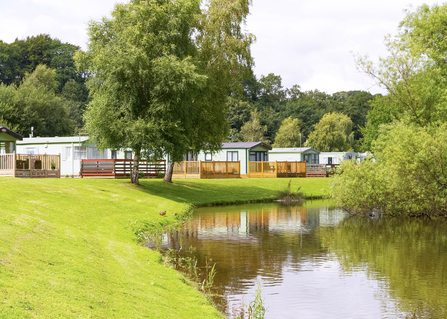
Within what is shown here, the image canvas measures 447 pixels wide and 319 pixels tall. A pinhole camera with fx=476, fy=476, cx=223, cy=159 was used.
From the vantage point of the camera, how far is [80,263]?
10414mm

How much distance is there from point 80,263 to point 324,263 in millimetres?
7747

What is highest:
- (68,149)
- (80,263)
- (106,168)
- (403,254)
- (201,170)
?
(68,149)

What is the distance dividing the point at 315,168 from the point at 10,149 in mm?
34271

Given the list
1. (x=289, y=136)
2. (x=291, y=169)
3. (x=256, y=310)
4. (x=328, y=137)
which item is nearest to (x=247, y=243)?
(x=256, y=310)

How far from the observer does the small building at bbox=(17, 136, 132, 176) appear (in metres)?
44.6

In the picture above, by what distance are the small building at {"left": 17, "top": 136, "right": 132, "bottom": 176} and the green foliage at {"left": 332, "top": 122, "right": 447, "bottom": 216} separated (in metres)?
24.5

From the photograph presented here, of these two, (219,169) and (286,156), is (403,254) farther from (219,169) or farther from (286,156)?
(286,156)

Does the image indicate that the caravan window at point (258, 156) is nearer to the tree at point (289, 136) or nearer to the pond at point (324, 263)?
the tree at point (289, 136)

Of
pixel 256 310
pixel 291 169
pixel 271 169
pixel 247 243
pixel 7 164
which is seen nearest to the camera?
pixel 256 310

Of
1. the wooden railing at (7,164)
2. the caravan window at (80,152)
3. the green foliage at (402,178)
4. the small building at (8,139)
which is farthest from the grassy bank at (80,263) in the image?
the caravan window at (80,152)

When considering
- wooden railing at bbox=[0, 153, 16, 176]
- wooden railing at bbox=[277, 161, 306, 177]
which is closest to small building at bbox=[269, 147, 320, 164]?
wooden railing at bbox=[277, 161, 306, 177]

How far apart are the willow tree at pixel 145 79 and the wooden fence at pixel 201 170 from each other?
13987 mm

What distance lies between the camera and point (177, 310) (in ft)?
29.0

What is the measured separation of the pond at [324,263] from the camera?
414 inches
